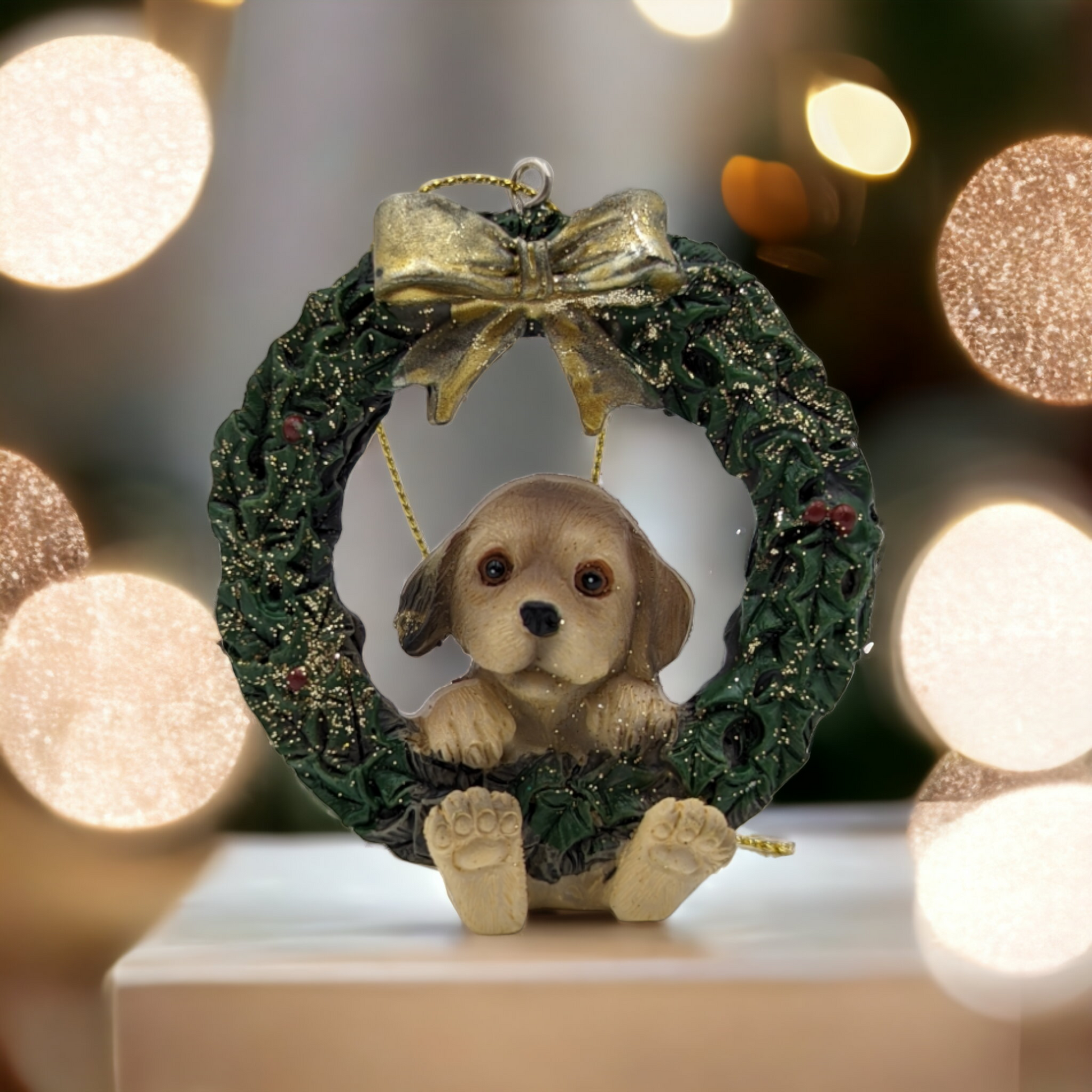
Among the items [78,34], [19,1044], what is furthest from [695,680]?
[78,34]

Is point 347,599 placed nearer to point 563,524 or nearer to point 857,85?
point 563,524

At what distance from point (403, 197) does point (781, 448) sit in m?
0.42

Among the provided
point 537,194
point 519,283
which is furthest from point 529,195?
point 519,283

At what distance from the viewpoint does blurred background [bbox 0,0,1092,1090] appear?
199cm

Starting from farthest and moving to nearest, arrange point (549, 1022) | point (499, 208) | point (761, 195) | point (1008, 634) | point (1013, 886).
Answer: point (1008, 634), point (761, 195), point (499, 208), point (1013, 886), point (549, 1022)

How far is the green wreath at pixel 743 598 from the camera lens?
127cm

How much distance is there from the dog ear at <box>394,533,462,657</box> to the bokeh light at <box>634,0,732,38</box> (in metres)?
1.10

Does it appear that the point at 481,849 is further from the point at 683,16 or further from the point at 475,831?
the point at 683,16

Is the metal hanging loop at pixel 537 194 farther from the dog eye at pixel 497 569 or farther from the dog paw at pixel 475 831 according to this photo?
the dog paw at pixel 475 831

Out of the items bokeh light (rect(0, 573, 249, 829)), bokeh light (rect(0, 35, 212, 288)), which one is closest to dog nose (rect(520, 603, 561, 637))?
bokeh light (rect(0, 573, 249, 829))

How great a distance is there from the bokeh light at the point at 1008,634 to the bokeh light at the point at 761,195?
24.1 inches

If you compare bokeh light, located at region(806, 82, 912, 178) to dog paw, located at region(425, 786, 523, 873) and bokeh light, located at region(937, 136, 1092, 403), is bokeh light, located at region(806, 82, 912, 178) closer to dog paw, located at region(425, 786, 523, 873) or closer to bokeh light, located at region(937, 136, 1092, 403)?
bokeh light, located at region(937, 136, 1092, 403)

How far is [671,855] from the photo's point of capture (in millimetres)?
1234

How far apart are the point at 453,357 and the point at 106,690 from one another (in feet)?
3.67
